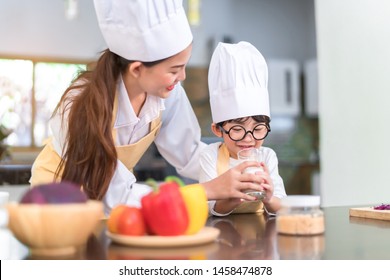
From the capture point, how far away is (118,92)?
115 centimetres

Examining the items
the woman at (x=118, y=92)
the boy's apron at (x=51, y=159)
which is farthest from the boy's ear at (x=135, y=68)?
the boy's apron at (x=51, y=159)

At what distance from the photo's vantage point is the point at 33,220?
0.59 meters

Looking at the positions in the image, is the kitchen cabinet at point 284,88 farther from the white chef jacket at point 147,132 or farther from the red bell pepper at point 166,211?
the red bell pepper at point 166,211

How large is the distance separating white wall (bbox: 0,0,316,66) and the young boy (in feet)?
11.7

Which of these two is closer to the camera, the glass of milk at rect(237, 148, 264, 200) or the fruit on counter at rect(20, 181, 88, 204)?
the fruit on counter at rect(20, 181, 88, 204)

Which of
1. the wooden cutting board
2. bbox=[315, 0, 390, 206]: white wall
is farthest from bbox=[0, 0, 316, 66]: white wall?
the wooden cutting board

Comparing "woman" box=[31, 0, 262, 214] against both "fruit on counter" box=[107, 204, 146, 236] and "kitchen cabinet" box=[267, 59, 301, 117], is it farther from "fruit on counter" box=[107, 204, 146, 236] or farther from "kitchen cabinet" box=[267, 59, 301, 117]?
"kitchen cabinet" box=[267, 59, 301, 117]

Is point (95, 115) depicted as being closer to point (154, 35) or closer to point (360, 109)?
point (154, 35)

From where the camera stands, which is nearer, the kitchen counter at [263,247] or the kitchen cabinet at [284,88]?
the kitchen counter at [263,247]

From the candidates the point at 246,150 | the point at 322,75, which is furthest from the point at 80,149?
the point at 322,75

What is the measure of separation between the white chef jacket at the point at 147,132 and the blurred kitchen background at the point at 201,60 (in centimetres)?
283

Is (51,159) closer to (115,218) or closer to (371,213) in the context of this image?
(115,218)

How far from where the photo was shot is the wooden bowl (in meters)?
0.59

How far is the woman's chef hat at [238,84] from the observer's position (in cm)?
118
